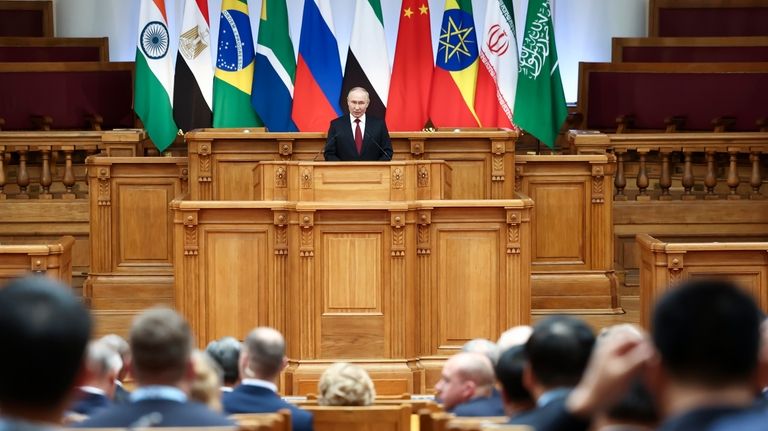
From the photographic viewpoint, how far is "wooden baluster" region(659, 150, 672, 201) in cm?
1016

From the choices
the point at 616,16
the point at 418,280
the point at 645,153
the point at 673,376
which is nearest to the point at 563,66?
Answer: the point at 616,16

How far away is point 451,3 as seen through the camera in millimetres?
10719

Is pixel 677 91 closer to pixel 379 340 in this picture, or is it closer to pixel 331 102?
pixel 331 102

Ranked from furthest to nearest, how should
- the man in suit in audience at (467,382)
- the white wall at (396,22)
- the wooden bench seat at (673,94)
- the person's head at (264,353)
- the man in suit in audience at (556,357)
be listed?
the white wall at (396,22) < the wooden bench seat at (673,94) < the man in suit in audience at (467,382) < the person's head at (264,353) < the man in suit in audience at (556,357)

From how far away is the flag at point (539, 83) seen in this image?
1052cm

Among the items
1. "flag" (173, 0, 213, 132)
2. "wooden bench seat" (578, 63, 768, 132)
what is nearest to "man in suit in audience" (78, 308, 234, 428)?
"flag" (173, 0, 213, 132)

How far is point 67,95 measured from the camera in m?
11.3

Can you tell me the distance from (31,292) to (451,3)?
8.78 m

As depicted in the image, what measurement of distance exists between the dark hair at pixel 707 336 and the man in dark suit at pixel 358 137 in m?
6.73

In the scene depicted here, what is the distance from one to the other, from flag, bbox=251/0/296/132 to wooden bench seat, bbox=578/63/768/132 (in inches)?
99.8

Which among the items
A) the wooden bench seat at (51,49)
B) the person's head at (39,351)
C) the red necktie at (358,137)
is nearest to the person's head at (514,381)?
the person's head at (39,351)

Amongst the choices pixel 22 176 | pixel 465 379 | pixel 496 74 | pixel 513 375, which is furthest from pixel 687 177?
pixel 513 375

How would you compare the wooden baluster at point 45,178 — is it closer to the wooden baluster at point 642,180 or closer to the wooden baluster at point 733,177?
the wooden baluster at point 642,180

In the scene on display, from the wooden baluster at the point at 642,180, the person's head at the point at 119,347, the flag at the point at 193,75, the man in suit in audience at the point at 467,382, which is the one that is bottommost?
the man in suit in audience at the point at 467,382
